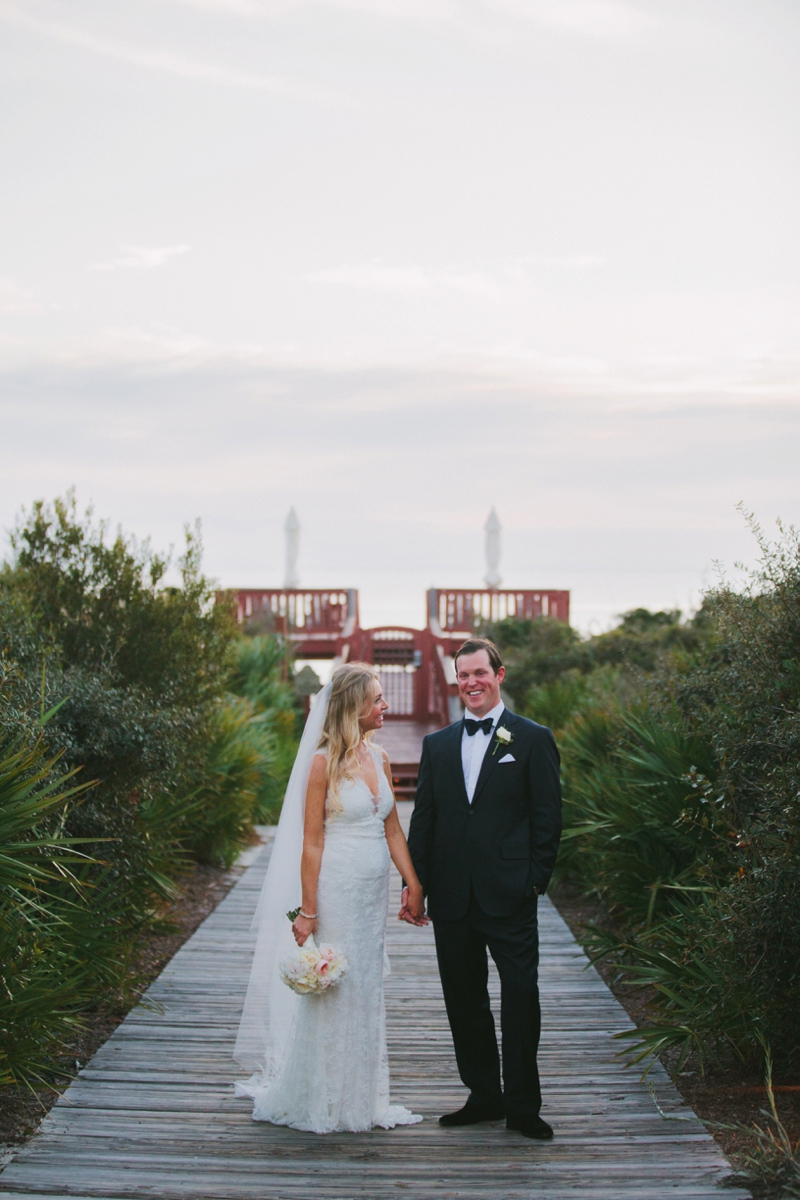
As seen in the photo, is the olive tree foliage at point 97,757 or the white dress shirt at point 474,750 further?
the olive tree foliage at point 97,757

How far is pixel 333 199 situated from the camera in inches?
485

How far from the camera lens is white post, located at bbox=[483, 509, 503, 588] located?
24.1 metres

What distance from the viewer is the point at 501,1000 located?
13.8ft

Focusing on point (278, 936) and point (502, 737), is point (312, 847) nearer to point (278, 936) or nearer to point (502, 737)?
point (278, 936)

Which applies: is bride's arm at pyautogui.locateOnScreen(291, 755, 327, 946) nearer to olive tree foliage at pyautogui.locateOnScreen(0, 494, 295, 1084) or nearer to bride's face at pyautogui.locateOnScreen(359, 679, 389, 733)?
bride's face at pyautogui.locateOnScreen(359, 679, 389, 733)

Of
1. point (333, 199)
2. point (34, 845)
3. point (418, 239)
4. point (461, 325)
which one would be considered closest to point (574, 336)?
point (461, 325)

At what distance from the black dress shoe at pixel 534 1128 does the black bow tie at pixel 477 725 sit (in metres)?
1.45

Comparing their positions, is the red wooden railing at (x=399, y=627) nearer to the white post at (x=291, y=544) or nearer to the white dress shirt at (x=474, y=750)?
the white post at (x=291, y=544)

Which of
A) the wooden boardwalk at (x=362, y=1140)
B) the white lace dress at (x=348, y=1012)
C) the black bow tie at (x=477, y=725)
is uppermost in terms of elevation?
the black bow tie at (x=477, y=725)

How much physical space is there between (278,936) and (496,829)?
3.36ft

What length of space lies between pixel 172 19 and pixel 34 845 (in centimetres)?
873

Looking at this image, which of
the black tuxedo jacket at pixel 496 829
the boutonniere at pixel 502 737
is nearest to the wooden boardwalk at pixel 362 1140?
the black tuxedo jacket at pixel 496 829

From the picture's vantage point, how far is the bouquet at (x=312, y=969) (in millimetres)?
4113

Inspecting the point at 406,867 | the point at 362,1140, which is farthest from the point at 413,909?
the point at 362,1140
